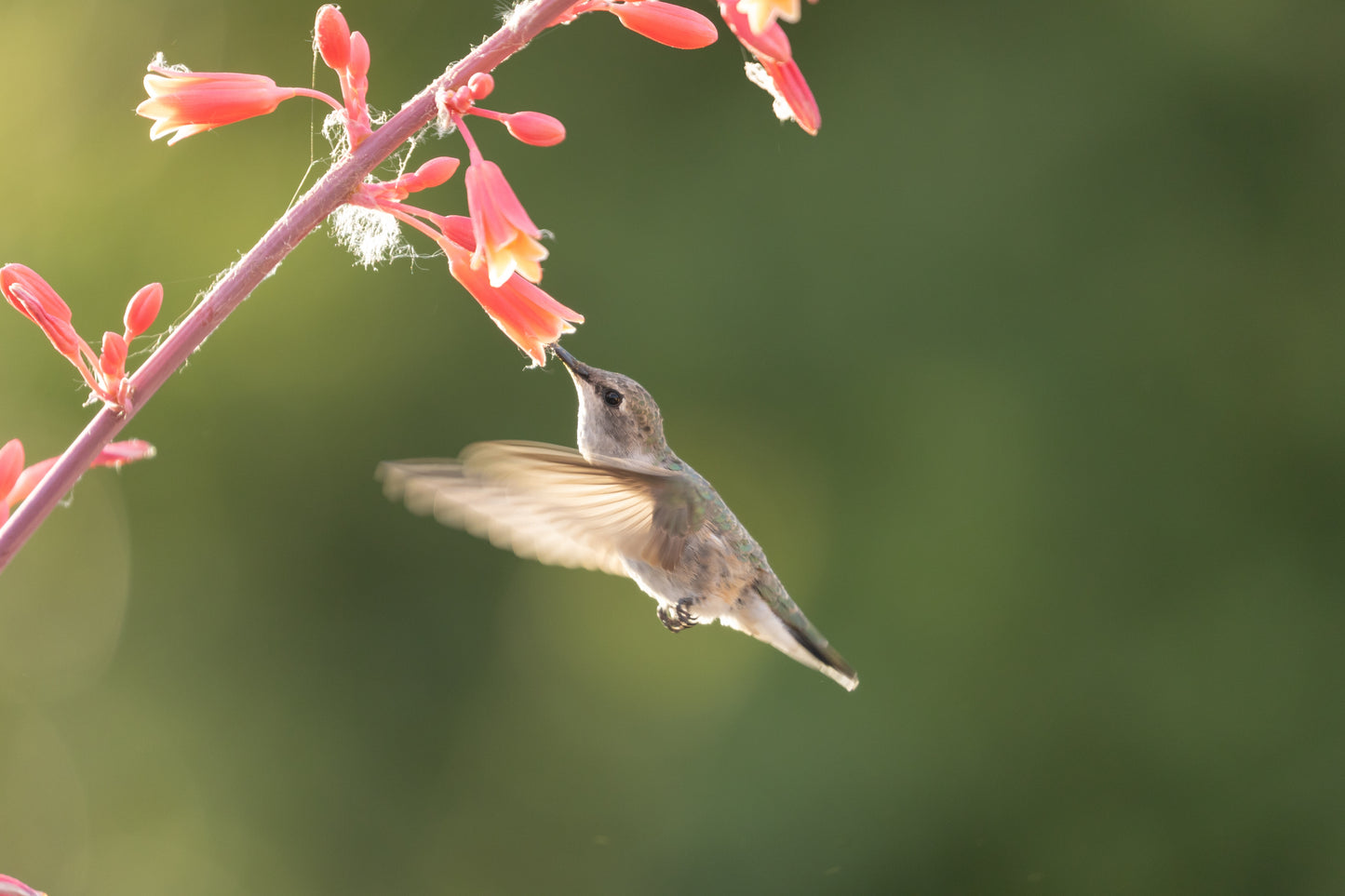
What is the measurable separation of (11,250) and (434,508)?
367 cm

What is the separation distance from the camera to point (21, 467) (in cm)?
149

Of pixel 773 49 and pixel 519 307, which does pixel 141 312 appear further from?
pixel 773 49

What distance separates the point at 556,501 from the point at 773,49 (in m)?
0.90

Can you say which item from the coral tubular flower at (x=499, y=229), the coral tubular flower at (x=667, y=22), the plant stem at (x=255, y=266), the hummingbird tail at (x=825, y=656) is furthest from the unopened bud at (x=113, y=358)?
the hummingbird tail at (x=825, y=656)

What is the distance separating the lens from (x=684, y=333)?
15.3 ft

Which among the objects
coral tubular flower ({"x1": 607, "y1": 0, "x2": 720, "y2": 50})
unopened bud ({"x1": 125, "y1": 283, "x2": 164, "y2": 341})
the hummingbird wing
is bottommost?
unopened bud ({"x1": 125, "y1": 283, "x2": 164, "y2": 341})

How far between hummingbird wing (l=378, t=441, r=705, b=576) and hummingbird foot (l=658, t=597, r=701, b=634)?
147mm

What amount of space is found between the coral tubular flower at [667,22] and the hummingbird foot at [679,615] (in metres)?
1.37

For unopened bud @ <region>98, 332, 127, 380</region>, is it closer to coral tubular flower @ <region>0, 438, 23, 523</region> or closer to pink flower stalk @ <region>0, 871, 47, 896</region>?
coral tubular flower @ <region>0, 438, 23, 523</region>

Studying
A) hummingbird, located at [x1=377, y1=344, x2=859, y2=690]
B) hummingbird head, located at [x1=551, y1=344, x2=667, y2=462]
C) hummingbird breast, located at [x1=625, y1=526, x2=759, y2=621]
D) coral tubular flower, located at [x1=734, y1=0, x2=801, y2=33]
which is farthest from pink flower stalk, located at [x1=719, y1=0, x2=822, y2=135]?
hummingbird breast, located at [x1=625, y1=526, x2=759, y2=621]

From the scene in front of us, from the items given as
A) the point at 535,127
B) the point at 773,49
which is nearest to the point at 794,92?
the point at 773,49

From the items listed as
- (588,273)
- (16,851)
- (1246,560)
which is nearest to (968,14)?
(588,273)

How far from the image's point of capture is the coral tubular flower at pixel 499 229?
1.57 meters

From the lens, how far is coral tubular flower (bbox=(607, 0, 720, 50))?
1613 millimetres
